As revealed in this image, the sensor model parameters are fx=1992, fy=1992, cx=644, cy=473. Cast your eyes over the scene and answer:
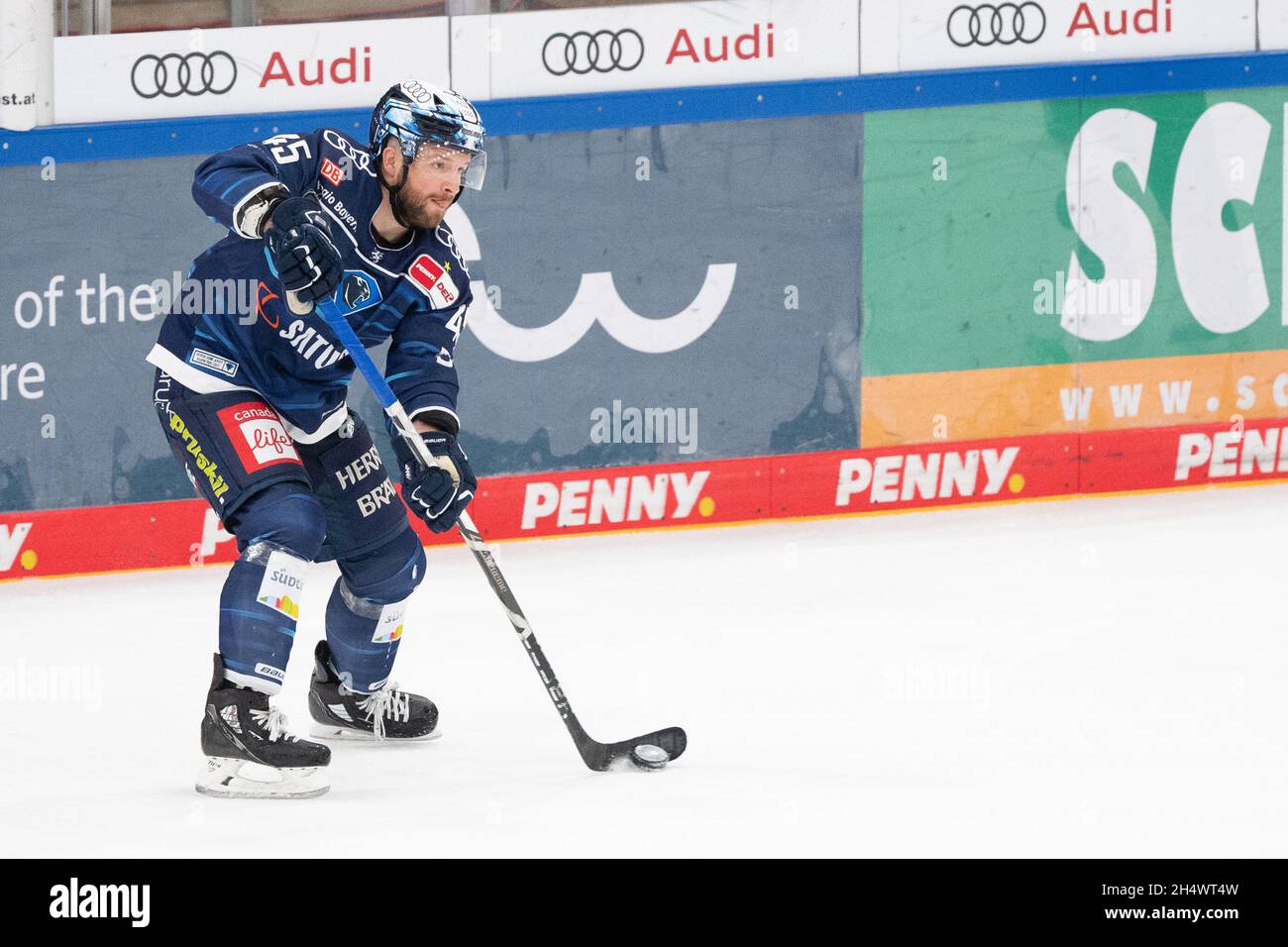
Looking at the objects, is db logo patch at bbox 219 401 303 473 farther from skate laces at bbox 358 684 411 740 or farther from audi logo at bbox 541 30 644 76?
audi logo at bbox 541 30 644 76

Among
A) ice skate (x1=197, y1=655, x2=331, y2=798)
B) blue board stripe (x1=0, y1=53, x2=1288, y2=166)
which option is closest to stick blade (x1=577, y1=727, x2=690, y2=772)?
ice skate (x1=197, y1=655, x2=331, y2=798)

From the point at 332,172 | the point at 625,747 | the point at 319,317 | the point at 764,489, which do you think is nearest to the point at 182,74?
the point at 764,489

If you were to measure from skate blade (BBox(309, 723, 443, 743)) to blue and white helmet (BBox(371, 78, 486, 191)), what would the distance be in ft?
4.41

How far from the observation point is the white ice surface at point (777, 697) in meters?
3.82

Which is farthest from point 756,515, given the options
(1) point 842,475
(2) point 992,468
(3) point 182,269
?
(3) point 182,269

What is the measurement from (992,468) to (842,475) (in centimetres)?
58

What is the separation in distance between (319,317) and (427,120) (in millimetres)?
506

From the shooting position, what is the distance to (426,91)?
423cm

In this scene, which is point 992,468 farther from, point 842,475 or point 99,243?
point 99,243

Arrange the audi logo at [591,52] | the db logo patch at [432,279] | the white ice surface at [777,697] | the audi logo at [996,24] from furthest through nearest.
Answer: the audi logo at [996,24], the audi logo at [591,52], the db logo patch at [432,279], the white ice surface at [777,697]

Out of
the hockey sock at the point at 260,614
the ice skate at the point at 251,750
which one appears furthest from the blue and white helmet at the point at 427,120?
the ice skate at the point at 251,750

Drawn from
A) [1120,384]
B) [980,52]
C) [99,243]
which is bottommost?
[1120,384]

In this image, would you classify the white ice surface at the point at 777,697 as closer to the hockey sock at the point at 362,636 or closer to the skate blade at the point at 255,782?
the skate blade at the point at 255,782

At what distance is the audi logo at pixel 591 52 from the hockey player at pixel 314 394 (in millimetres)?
2713
